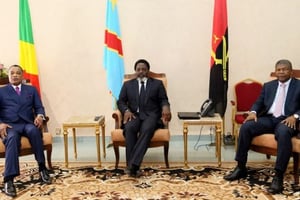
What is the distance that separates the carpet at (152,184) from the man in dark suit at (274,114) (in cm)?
20

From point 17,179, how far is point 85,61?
2.05 m

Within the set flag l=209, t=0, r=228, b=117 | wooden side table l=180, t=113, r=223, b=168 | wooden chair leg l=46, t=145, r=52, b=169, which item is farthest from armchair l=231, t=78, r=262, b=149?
wooden chair leg l=46, t=145, r=52, b=169

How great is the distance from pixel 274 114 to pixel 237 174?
0.77 meters

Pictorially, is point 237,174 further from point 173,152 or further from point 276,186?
point 173,152

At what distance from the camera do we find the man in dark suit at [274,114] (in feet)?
12.2

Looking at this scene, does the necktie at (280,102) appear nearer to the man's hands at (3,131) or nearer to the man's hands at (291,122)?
the man's hands at (291,122)

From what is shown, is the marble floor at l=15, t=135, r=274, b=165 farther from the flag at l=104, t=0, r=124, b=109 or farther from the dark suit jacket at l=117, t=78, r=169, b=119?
the flag at l=104, t=0, r=124, b=109

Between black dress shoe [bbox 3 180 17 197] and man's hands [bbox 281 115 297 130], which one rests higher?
man's hands [bbox 281 115 297 130]

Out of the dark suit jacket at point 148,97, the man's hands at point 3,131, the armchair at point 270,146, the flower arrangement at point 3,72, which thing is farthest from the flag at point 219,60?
the flower arrangement at point 3,72

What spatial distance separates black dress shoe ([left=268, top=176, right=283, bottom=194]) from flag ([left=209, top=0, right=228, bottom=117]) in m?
1.53

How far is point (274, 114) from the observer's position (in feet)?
13.2

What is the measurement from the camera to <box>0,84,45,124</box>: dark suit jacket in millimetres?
4105

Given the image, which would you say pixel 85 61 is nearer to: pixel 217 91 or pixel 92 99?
pixel 92 99

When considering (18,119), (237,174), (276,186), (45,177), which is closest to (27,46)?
(18,119)
